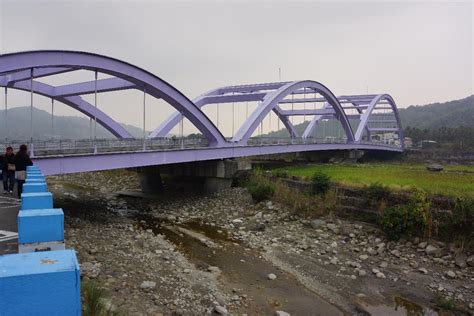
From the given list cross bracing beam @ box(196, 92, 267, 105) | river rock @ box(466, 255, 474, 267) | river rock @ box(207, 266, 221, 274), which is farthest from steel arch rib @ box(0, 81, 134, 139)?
river rock @ box(466, 255, 474, 267)

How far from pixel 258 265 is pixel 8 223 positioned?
753 centimetres

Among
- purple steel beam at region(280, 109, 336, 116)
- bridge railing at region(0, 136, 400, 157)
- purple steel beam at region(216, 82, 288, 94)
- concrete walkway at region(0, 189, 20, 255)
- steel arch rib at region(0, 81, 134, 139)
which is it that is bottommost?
concrete walkway at region(0, 189, 20, 255)

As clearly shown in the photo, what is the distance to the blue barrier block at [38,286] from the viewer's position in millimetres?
1938

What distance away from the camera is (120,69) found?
1722 centimetres

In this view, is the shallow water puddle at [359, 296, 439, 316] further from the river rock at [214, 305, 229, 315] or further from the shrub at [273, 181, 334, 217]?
the shrub at [273, 181, 334, 217]

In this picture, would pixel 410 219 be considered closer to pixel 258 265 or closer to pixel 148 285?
pixel 258 265

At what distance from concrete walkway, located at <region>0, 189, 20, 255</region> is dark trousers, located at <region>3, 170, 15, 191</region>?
248mm

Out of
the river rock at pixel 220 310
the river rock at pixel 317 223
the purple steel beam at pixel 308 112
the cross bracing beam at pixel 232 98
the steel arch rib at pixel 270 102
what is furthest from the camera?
the purple steel beam at pixel 308 112

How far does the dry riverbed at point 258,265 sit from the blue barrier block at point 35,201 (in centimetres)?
419

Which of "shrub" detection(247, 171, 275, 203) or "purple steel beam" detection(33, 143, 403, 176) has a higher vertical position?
"purple steel beam" detection(33, 143, 403, 176)

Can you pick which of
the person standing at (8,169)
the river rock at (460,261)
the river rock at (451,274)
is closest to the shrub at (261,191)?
the river rock at (460,261)

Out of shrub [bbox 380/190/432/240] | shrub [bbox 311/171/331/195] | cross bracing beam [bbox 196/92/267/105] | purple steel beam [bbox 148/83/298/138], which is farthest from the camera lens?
cross bracing beam [bbox 196/92/267/105]

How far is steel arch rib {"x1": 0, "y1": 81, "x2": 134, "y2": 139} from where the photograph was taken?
21797mm

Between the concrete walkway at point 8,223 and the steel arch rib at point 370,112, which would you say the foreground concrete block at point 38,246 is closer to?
the concrete walkway at point 8,223
